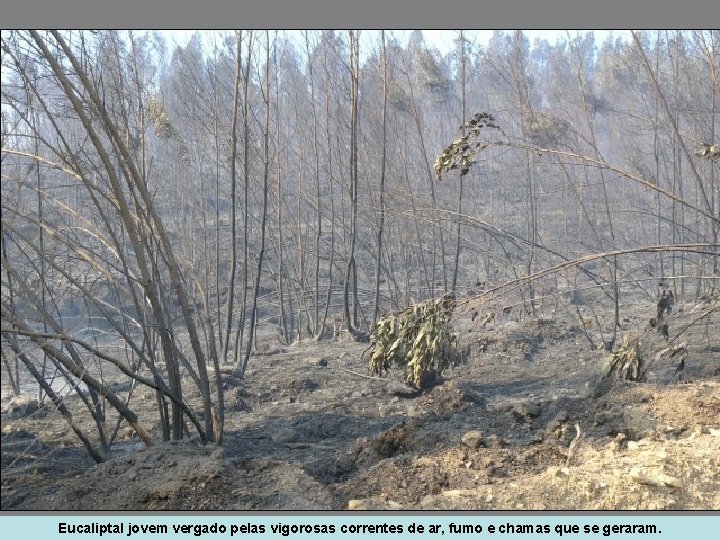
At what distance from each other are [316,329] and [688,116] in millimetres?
5762

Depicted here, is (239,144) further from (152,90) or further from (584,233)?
(584,233)

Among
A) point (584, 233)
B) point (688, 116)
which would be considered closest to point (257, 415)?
point (688, 116)

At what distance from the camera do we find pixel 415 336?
228 inches

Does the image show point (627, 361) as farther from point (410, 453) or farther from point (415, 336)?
point (410, 453)

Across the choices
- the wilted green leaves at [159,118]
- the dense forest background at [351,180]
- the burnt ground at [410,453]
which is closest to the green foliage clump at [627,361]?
the burnt ground at [410,453]

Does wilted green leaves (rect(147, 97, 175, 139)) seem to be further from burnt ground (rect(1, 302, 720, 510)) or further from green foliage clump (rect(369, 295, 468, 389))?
green foliage clump (rect(369, 295, 468, 389))

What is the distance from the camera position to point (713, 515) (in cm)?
417

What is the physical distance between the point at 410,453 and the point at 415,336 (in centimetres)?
92

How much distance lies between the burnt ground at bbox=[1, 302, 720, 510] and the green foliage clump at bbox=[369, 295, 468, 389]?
1.63 ft

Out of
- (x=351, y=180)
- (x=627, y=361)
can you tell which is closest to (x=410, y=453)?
(x=627, y=361)

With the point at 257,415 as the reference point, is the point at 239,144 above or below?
above

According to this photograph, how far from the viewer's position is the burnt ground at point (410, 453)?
4289 millimetres

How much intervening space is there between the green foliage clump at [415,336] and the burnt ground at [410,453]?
1.63 ft

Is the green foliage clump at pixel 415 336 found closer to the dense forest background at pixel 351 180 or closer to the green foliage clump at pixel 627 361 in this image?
the dense forest background at pixel 351 180
